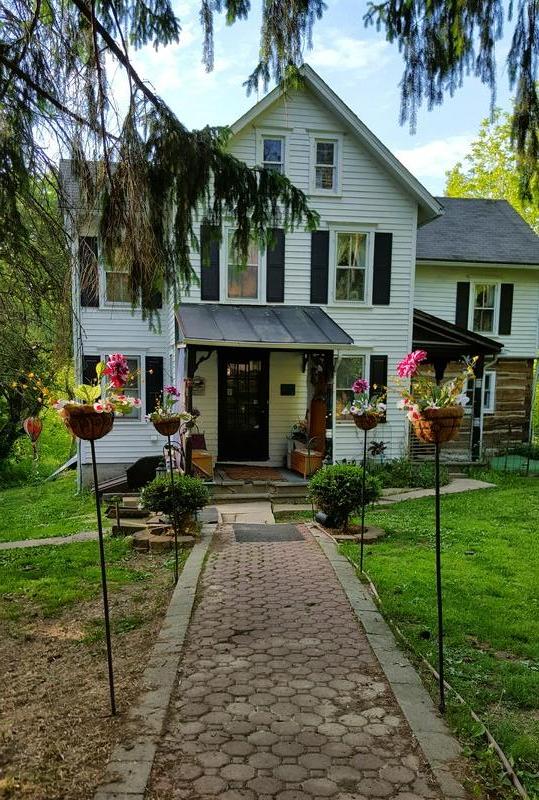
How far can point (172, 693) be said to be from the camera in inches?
150

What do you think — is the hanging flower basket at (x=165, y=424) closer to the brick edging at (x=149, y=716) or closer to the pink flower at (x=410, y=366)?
the brick edging at (x=149, y=716)

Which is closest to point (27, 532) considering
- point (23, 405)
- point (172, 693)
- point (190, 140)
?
point (172, 693)

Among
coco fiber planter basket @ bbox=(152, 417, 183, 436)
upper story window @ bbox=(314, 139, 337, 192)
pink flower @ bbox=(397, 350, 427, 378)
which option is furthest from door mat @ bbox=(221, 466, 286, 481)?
pink flower @ bbox=(397, 350, 427, 378)

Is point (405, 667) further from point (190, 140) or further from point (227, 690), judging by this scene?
point (190, 140)

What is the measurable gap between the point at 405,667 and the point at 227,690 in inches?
53.3

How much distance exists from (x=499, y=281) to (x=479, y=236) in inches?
65.1

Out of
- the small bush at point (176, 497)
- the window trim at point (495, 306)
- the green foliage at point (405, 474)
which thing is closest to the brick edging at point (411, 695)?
the small bush at point (176, 497)

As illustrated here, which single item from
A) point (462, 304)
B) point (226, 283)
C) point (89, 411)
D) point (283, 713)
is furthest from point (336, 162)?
point (283, 713)

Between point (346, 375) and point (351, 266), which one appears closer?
point (351, 266)

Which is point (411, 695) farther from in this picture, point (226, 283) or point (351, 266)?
point (351, 266)

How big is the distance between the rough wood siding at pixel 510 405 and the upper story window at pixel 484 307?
1150mm

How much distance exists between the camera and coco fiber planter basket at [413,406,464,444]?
154 inches

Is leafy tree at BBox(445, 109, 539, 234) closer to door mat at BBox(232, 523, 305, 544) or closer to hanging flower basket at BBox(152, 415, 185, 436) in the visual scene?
door mat at BBox(232, 523, 305, 544)

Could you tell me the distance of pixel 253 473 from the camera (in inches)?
475
